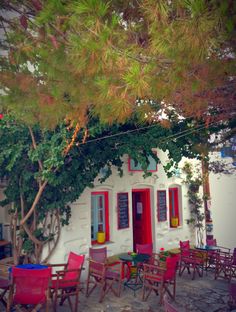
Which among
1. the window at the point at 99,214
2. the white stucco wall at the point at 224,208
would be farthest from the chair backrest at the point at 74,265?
the white stucco wall at the point at 224,208

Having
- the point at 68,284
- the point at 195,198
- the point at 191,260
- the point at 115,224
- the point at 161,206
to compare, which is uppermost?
the point at 195,198

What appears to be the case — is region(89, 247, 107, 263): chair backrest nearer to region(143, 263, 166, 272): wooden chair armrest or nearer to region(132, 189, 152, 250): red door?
region(143, 263, 166, 272): wooden chair armrest

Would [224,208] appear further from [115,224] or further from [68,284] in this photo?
[68,284]

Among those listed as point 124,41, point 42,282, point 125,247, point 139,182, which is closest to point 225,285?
point 125,247

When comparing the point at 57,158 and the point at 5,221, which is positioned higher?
the point at 57,158

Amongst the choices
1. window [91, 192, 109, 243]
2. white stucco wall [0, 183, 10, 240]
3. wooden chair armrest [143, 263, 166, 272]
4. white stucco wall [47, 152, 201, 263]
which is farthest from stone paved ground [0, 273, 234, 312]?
white stucco wall [0, 183, 10, 240]

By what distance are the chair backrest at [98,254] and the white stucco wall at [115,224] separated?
0.40 meters

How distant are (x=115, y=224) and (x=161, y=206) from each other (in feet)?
6.63

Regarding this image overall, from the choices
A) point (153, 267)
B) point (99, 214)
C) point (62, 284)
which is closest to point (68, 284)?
point (62, 284)

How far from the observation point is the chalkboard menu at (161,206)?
1062 cm

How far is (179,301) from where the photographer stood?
693 cm

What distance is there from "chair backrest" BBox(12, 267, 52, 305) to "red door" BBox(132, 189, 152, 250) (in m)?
5.34

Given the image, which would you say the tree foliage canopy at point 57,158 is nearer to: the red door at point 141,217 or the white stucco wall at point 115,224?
the white stucco wall at point 115,224

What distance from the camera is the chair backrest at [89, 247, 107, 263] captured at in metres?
8.06
